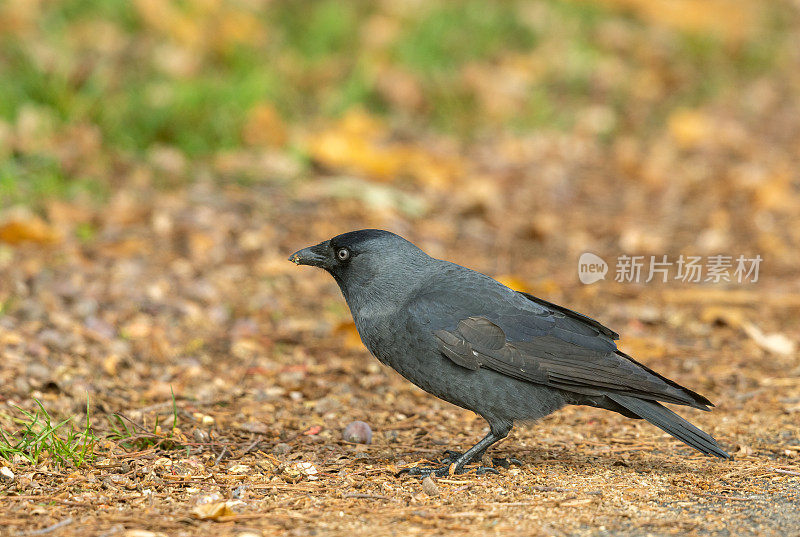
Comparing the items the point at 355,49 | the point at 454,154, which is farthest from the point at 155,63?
the point at 454,154

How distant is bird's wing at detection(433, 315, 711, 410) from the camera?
3.41 meters

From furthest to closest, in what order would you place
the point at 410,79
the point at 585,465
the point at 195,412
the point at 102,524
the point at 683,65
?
the point at 683,65 < the point at 410,79 < the point at 195,412 < the point at 585,465 < the point at 102,524

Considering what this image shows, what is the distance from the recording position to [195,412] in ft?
13.1

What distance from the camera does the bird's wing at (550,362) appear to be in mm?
3414

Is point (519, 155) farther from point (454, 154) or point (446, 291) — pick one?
point (446, 291)

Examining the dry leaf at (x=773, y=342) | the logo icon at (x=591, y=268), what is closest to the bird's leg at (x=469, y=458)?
the dry leaf at (x=773, y=342)

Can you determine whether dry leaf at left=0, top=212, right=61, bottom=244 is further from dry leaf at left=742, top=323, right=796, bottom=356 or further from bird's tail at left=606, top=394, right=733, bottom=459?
dry leaf at left=742, top=323, right=796, bottom=356

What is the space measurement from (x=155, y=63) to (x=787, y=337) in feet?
18.5

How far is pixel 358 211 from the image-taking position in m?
6.58

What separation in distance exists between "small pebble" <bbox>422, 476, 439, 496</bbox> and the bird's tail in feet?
2.67

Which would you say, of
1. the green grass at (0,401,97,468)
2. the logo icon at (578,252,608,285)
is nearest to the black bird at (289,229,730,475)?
the green grass at (0,401,97,468)

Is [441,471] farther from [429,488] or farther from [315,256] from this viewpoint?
[315,256]

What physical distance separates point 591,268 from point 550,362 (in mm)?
2903

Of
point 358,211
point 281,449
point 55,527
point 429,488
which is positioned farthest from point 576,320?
point 358,211
